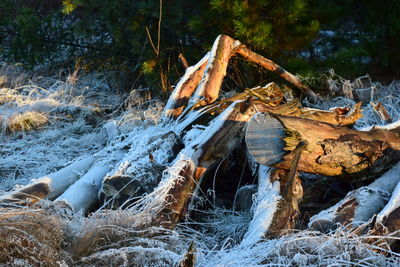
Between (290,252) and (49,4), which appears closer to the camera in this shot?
(290,252)

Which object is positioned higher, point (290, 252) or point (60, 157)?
point (290, 252)

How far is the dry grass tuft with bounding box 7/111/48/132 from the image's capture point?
200 inches

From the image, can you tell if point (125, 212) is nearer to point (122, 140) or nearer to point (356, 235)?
point (356, 235)

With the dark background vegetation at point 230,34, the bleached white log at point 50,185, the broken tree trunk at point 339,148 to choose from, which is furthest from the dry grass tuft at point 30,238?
the dark background vegetation at point 230,34

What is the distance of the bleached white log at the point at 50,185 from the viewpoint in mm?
3336

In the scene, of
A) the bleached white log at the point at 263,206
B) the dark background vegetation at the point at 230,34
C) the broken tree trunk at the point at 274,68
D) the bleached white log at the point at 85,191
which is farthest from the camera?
the dark background vegetation at the point at 230,34

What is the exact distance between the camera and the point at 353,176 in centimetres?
346

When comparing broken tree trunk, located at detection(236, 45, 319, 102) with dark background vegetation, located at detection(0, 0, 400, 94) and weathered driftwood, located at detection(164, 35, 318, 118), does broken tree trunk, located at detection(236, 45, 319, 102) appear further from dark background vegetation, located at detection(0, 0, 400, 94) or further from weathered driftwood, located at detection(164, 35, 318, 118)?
dark background vegetation, located at detection(0, 0, 400, 94)

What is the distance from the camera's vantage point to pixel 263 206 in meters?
3.07

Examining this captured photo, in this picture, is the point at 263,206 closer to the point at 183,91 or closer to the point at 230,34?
the point at 183,91

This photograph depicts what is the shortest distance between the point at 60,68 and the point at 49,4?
130 centimetres

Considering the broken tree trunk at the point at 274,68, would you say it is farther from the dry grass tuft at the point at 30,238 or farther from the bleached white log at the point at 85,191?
the dry grass tuft at the point at 30,238

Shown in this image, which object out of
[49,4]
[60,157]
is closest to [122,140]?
[60,157]

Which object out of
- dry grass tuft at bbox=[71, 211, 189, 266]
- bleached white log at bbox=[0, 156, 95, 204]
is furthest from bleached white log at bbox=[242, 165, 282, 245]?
bleached white log at bbox=[0, 156, 95, 204]
